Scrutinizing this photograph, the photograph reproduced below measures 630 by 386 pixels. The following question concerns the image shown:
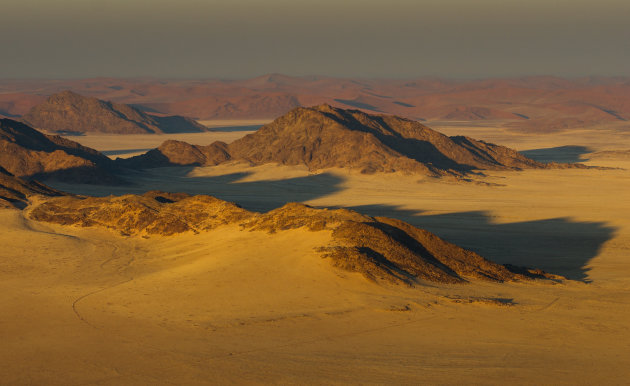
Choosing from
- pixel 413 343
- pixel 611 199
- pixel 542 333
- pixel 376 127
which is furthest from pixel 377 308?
pixel 376 127

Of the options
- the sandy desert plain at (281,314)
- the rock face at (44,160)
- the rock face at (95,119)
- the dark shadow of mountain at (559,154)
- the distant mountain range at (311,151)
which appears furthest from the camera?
the rock face at (95,119)

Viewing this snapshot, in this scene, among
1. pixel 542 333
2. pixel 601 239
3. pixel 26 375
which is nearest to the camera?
pixel 26 375

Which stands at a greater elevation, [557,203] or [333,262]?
[333,262]

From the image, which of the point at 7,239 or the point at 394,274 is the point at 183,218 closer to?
the point at 7,239

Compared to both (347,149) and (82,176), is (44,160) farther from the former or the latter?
(347,149)

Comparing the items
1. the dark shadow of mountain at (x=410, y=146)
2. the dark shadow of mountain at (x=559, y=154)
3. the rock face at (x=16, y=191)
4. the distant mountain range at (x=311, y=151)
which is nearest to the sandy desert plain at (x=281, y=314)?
the rock face at (x=16, y=191)

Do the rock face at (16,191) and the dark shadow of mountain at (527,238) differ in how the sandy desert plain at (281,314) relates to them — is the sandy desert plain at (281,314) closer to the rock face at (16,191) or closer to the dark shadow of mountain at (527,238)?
the dark shadow of mountain at (527,238)
